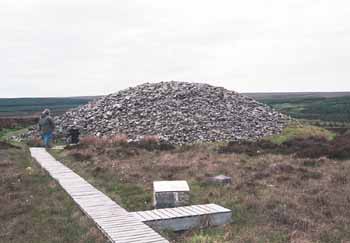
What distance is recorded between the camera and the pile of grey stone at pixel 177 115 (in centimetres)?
3259

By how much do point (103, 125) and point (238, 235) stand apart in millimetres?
26003

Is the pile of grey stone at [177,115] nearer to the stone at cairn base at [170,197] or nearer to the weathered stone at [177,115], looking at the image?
the weathered stone at [177,115]

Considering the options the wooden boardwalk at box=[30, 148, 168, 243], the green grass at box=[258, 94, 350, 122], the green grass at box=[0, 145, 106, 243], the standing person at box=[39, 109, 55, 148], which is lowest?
the green grass at box=[258, 94, 350, 122]

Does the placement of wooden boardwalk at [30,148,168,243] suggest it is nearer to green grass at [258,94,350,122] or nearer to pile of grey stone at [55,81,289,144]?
pile of grey stone at [55,81,289,144]

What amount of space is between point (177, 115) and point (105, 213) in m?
22.8

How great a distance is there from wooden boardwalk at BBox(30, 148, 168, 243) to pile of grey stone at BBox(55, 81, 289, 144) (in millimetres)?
14295

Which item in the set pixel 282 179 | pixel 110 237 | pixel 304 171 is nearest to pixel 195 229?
pixel 110 237

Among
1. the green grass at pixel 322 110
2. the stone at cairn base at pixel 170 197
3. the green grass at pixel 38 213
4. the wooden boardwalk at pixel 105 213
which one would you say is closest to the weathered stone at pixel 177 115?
the wooden boardwalk at pixel 105 213

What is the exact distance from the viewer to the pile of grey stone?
3259cm

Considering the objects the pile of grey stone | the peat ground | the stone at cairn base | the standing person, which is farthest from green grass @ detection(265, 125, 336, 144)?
the stone at cairn base

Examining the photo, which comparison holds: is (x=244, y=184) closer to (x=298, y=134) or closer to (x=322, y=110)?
(x=298, y=134)

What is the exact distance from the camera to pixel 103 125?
35.4m

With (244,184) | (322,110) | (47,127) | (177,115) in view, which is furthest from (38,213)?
(322,110)

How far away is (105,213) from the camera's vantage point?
11859 mm
